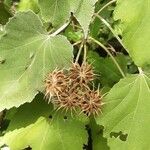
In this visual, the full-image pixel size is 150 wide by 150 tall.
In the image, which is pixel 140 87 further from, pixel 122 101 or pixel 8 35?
pixel 8 35

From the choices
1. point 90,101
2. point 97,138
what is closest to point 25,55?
point 90,101

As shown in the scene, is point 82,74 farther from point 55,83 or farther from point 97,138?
point 97,138

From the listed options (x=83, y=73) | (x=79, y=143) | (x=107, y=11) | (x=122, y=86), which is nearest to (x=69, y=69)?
(x=83, y=73)

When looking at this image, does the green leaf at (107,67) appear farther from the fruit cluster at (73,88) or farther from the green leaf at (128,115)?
the fruit cluster at (73,88)

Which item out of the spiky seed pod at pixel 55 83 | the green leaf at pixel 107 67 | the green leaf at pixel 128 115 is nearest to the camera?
the spiky seed pod at pixel 55 83

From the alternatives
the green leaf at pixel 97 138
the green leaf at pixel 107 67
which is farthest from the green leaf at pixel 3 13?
the green leaf at pixel 97 138

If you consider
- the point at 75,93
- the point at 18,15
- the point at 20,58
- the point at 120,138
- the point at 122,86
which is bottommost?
the point at 120,138

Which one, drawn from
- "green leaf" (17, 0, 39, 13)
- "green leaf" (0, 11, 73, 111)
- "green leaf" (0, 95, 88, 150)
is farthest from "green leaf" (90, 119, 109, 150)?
"green leaf" (17, 0, 39, 13)
